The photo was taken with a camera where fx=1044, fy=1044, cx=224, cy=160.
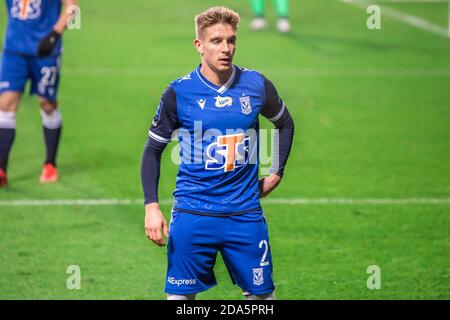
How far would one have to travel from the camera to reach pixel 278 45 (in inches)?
711

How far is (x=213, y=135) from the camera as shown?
5875mm

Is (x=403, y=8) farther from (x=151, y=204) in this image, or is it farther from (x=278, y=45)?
(x=151, y=204)

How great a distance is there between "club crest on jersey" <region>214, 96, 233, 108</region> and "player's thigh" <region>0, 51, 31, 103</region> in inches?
193

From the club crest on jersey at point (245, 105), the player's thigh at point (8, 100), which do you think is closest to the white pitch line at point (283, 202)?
the player's thigh at point (8, 100)

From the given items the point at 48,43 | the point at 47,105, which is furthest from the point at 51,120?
the point at 48,43

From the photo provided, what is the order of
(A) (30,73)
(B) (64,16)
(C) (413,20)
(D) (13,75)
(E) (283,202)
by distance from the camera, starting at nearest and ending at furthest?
(E) (283,202) → (B) (64,16) → (D) (13,75) → (A) (30,73) → (C) (413,20)

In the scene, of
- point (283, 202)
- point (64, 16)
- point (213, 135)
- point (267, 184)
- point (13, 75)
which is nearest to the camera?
point (213, 135)

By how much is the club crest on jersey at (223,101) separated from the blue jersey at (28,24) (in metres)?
4.85

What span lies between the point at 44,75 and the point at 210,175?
15.9 feet

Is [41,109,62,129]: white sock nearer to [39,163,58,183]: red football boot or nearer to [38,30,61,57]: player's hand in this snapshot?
[39,163,58,183]: red football boot

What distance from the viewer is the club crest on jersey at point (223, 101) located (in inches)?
230

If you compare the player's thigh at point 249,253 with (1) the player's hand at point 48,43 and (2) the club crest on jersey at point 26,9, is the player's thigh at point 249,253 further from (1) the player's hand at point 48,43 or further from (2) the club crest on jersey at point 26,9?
(2) the club crest on jersey at point 26,9

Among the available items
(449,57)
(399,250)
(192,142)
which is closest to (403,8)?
(449,57)

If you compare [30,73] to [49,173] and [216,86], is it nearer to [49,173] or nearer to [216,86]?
[49,173]
